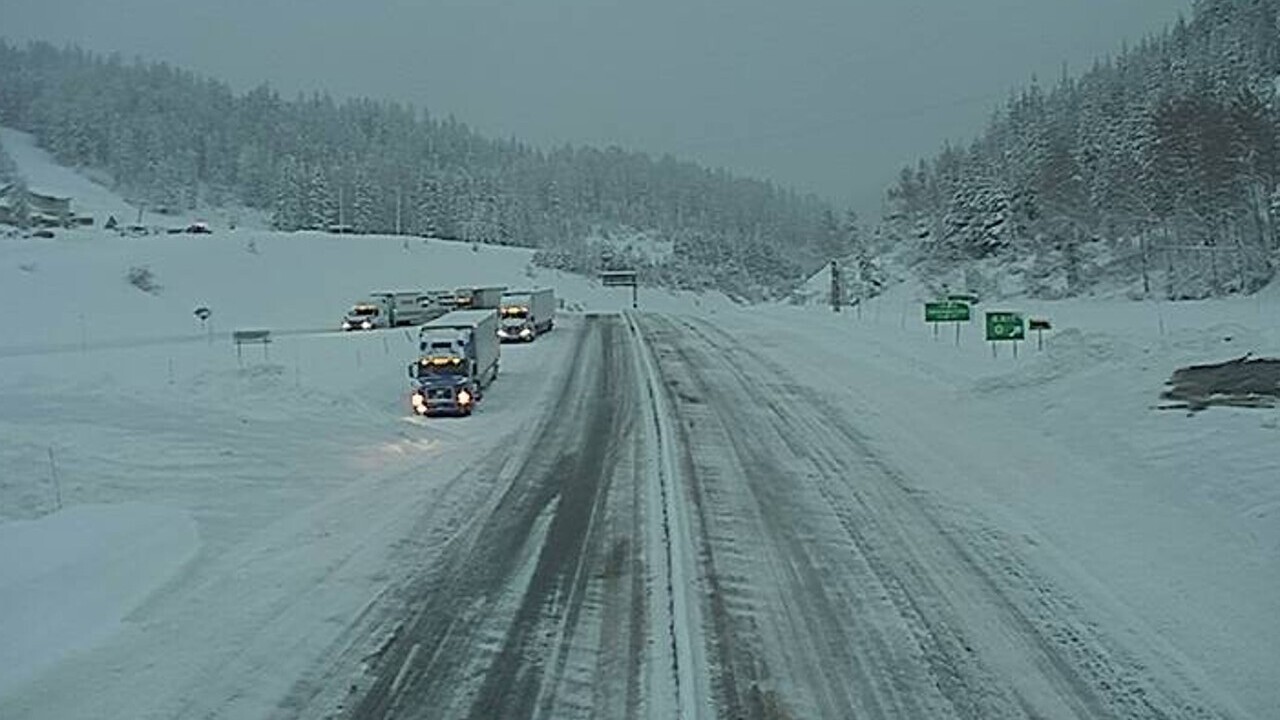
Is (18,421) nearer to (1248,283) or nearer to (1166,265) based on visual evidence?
(1248,283)

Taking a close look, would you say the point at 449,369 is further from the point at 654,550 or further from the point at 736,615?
the point at 736,615

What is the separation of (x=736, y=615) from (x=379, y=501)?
27.5 feet

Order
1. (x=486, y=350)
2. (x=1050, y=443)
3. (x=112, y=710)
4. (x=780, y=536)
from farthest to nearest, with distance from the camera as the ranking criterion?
(x=486, y=350) → (x=1050, y=443) → (x=780, y=536) → (x=112, y=710)

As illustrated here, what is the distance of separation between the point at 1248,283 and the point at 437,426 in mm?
60022

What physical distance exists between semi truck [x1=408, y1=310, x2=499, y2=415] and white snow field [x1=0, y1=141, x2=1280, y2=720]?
3.71ft

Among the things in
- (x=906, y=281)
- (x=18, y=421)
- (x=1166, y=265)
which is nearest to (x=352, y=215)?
(x=906, y=281)

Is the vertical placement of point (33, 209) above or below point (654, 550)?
above

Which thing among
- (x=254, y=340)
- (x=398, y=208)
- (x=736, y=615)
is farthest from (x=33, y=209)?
(x=736, y=615)

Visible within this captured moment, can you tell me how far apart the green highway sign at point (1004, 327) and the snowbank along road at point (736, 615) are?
51.8 ft

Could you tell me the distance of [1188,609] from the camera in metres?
11.0

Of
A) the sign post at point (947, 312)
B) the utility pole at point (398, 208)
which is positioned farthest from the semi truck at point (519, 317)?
the utility pole at point (398, 208)

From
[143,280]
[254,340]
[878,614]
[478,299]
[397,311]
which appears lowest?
[878,614]

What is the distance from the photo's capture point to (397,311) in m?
70.6

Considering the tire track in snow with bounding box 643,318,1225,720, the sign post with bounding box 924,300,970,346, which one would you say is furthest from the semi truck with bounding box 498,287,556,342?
the tire track in snow with bounding box 643,318,1225,720
